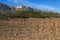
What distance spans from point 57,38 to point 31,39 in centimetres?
159

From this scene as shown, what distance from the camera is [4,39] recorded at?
11.7 m

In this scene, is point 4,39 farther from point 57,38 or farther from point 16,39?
point 57,38

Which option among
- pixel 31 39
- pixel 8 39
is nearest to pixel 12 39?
pixel 8 39

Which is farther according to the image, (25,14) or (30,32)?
(25,14)

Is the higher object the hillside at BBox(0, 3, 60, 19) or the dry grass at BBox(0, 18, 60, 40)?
the hillside at BBox(0, 3, 60, 19)

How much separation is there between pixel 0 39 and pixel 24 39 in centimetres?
139

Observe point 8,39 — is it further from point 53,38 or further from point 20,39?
point 53,38

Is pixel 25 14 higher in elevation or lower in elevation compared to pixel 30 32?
higher

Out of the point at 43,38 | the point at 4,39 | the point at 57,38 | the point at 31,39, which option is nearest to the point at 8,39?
the point at 4,39

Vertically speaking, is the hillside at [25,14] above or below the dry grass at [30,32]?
above

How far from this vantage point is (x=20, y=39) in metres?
11.8

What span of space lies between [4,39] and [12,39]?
18.2 inches

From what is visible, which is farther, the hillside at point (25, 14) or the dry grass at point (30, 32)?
the hillside at point (25, 14)

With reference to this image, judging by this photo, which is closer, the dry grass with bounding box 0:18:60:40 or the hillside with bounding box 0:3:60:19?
the dry grass with bounding box 0:18:60:40
